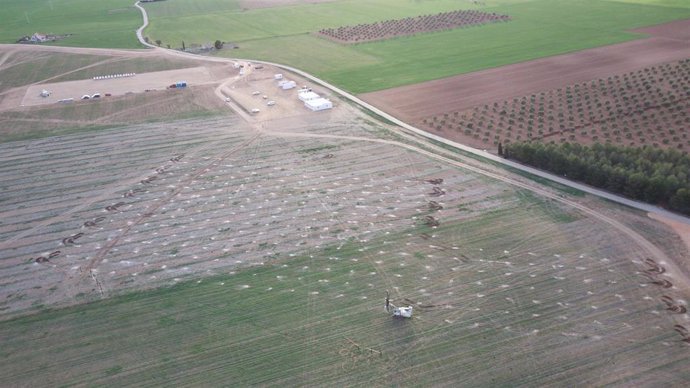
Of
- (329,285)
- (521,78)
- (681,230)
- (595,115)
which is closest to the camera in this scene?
(329,285)

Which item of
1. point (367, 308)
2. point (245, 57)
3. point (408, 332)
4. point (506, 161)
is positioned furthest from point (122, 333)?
point (245, 57)

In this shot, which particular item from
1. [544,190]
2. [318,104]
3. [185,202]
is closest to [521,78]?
[318,104]

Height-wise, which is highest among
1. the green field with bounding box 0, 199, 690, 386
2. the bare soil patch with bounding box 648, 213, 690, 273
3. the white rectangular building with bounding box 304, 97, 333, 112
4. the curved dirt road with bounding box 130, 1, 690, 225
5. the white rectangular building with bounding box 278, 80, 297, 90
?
the white rectangular building with bounding box 278, 80, 297, 90

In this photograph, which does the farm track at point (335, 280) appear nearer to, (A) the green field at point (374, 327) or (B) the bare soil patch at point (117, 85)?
(A) the green field at point (374, 327)

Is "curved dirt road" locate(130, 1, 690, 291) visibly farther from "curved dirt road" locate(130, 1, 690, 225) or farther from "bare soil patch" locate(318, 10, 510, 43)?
"bare soil patch" locate(318, 10, 510, 43)

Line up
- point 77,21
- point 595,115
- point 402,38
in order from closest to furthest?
point 595,115
point 402,38
point 77,21

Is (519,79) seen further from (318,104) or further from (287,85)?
(287,85)

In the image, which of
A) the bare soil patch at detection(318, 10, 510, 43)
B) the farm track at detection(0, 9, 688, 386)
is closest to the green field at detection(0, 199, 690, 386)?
the farm track at detection(0, 9, 688, 386)
